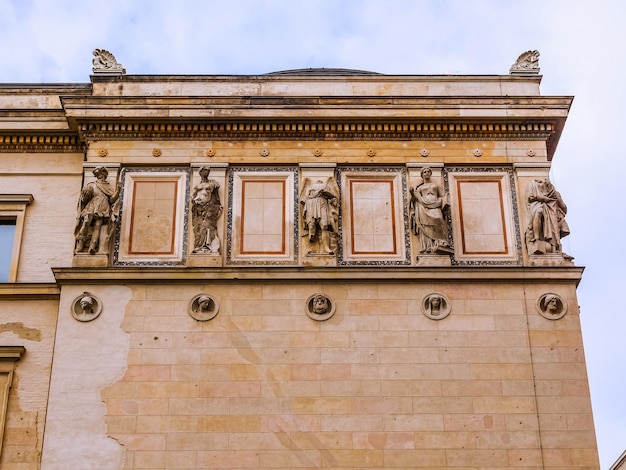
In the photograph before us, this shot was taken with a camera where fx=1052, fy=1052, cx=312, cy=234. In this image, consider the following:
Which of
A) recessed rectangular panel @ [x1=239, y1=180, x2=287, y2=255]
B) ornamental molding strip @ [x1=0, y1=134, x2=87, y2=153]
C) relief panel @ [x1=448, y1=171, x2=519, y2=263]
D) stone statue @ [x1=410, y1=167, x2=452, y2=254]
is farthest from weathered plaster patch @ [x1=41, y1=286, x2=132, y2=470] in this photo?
relief panel @ [x1=448, y1=171, x2=519, y2=263]

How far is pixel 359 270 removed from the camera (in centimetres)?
2012

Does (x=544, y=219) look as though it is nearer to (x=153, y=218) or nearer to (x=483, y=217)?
(x=483, y=217)

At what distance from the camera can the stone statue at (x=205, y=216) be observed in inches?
805

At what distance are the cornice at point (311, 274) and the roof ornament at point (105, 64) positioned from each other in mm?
4865

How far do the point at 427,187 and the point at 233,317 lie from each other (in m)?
4.64

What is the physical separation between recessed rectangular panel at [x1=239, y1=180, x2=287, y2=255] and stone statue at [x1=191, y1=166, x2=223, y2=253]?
21.4 inches

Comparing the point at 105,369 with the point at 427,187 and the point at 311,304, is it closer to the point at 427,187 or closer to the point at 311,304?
the point at 311,304

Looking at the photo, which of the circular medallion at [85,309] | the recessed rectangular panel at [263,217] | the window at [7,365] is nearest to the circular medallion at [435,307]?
the recessed rectangular panel at [263,217]

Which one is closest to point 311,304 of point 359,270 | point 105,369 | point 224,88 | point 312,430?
point 359,270

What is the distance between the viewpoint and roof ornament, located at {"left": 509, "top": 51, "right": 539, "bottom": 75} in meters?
22.8

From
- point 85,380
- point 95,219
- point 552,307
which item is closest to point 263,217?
point 95,219

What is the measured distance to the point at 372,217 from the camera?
21047mm

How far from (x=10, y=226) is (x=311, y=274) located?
6.44 m

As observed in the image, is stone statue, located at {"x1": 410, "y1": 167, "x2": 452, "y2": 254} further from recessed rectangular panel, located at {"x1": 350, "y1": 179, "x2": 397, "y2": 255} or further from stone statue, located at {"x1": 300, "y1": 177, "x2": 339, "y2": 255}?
stone statue, located at {"x1": 300, "y1": 177, "x2": 339, "y2": 255}
